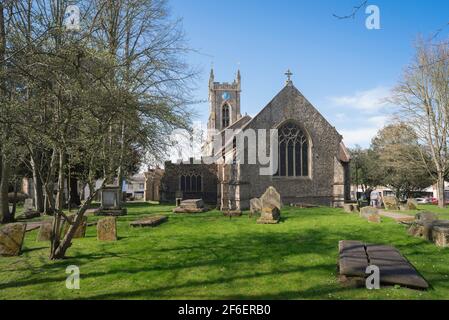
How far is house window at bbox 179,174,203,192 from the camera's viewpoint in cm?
3938

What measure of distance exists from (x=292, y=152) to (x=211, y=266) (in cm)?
2006

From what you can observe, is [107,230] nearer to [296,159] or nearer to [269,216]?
[269,216]

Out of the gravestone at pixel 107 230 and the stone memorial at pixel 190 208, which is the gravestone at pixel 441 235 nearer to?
the gravestone at pixel 107 230

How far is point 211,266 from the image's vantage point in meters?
7.27

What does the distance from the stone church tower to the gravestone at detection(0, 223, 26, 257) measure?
4718 centimetres

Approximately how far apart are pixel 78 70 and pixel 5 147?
12.4ft

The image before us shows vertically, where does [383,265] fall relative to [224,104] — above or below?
below

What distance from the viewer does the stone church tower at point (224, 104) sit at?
181 feet

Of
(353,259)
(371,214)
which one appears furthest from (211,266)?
(371,214)

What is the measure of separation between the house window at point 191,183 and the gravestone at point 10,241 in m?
30.8

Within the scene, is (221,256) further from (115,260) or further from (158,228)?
(158,228)

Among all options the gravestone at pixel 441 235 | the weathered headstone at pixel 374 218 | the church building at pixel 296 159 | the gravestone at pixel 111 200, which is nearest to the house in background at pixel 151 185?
→ the church building at pixel 296 159

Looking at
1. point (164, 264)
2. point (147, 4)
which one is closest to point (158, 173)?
point (147, 4)
